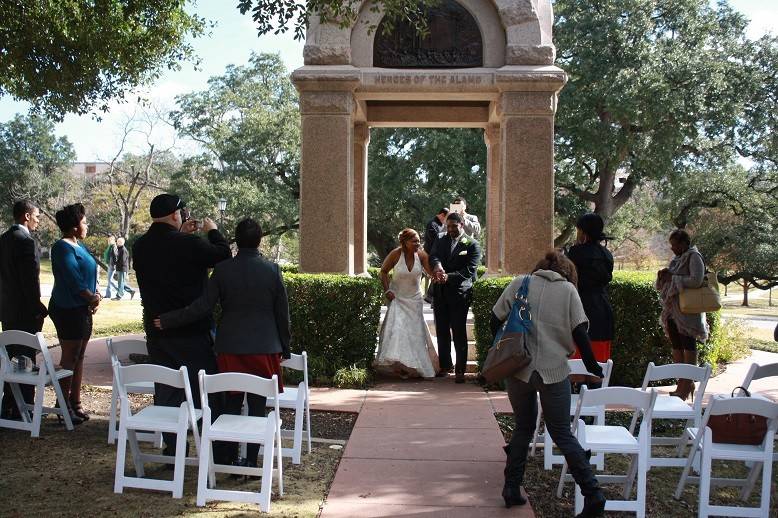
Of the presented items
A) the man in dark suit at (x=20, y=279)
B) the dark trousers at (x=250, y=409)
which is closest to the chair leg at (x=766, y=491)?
the dark trousers at (x=250, y=409)

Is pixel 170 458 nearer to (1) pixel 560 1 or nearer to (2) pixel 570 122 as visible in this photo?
(2) pixel 570 122

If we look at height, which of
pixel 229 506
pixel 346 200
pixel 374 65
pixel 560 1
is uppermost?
pixel 560 1

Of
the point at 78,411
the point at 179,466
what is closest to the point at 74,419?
the point at 78,411

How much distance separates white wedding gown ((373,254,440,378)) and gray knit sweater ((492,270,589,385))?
4639 mm

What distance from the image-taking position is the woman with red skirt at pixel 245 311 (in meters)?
5.32

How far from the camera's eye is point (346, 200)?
412 inches

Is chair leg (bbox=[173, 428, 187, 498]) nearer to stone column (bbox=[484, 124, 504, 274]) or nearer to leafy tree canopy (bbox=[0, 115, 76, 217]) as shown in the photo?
stone column (bbox=[484, 124, 504, 274])

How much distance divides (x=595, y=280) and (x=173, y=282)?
383cm

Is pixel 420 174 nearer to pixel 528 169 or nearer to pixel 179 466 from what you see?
pixel 528 169

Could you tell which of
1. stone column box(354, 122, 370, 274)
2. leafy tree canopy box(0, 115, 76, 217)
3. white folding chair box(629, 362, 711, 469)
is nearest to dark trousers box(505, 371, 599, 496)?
Answer: white folding chair box(629, 362, 711, 469)

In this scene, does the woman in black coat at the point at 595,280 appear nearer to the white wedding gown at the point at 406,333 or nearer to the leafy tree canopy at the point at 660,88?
the white wedding gown at the point at 406,333

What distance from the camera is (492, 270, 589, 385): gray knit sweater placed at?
4.83 metres

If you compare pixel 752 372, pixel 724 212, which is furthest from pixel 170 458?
pixel 724 212

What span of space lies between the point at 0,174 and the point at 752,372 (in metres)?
61.3
